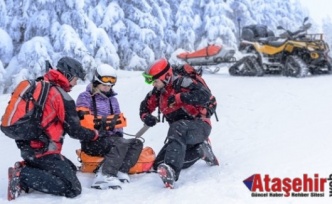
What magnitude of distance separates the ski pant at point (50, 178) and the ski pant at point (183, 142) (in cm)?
100

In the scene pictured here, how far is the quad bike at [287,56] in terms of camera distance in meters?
11.6

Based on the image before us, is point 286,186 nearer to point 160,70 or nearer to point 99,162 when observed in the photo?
point 160,70

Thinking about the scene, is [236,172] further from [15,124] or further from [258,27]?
[258,27]

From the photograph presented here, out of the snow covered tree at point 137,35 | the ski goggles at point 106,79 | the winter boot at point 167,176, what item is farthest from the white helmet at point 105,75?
the snow covered tree at point 137,35

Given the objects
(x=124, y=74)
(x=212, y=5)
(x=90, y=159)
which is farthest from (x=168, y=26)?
(x=90, y=159)

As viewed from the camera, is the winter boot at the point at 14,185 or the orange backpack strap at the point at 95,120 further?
the orange backpack strap at the point at 95,120

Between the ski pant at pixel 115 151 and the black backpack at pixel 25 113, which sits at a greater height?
the black backpack at pixel 25 113

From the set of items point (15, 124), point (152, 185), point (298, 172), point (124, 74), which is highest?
point (15, 124)

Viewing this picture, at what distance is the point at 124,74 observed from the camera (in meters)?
16.2

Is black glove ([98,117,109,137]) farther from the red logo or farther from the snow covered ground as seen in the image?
the red logo

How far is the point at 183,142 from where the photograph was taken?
4691mm

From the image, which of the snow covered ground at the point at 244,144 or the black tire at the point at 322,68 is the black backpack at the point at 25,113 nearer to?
the snow covered ground at the point at 244,144

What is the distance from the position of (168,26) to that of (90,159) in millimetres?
19312

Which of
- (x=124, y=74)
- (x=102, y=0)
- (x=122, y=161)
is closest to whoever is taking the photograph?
(x=122, y=161)
